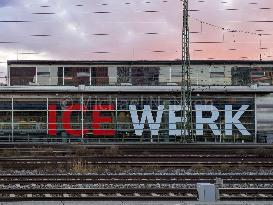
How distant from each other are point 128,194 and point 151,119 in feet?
98.3

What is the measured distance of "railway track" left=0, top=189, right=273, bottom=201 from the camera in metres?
16.7

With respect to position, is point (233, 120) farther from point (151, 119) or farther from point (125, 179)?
point (125, 179)

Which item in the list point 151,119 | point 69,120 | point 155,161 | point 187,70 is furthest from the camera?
point 151,119

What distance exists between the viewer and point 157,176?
20.3 metres

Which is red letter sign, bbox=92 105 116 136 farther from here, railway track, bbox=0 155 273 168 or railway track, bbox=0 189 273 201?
railway track, bbox=0 189 273 201

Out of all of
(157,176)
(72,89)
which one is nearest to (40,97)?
(72,89)

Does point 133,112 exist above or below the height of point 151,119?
above

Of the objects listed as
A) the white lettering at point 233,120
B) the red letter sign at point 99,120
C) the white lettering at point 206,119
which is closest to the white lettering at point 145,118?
the red letter sign at point 99,120

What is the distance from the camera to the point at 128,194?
1738 centimetres

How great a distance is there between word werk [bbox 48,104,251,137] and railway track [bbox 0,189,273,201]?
28673 mm

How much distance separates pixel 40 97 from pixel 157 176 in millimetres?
28433

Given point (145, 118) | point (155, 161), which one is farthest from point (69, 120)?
point (155, 161)

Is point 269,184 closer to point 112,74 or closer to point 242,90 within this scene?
point 242,90

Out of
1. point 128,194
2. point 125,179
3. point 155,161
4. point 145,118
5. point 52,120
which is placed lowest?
point 128,194
